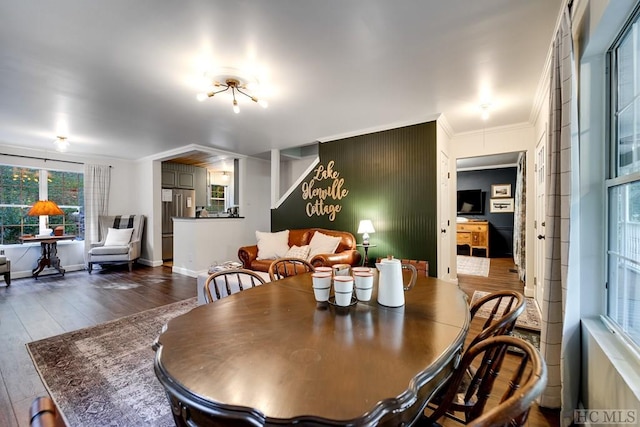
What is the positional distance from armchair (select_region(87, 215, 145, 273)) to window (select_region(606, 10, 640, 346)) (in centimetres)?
668

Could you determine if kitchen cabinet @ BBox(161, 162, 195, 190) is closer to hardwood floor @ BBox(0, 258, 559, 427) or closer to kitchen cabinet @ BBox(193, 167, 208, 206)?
kitchen cabinet @ BBox(193, 167, 208, 206)

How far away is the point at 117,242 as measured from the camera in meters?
5.66

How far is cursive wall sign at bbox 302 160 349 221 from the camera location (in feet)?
15.4

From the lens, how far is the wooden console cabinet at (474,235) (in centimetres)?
722

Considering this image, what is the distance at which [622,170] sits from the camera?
143 centimetres

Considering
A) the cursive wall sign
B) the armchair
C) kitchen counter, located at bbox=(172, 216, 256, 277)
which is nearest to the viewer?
the cursive wall sign

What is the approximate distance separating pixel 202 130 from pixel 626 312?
470cm

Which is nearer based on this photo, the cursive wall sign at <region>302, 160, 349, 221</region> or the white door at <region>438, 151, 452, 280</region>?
the white door at <region>438, 151, 452, 280</region>

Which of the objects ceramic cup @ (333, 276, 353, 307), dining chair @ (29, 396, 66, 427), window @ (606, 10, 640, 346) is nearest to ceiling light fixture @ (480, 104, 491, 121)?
window @ (606, 10, 640, 346)

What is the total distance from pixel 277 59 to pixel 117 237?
5322 millimetres

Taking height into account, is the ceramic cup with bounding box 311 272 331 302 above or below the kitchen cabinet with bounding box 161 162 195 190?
below

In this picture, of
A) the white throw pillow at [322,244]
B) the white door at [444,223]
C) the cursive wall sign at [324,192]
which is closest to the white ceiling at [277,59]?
the white door at [444,223]

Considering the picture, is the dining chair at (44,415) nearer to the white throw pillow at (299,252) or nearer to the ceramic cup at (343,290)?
the ceramic cup at (343,290)

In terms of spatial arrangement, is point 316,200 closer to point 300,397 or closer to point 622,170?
point 622,170
